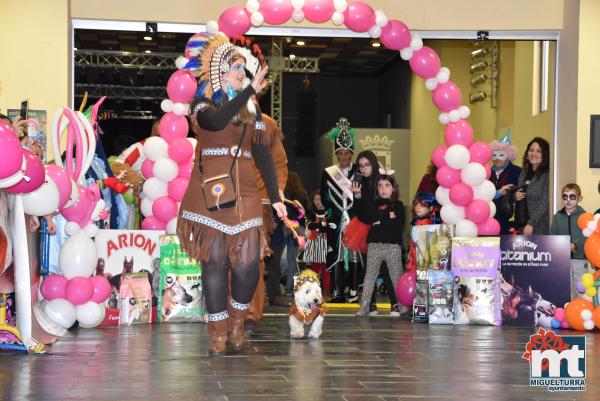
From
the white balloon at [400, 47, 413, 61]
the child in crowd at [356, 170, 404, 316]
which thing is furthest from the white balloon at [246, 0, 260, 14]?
the child in crowd at [356, 170, 404, 316]

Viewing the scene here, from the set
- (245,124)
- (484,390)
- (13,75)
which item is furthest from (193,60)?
(13,75)

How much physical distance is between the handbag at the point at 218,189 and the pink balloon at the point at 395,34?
324 centimetres

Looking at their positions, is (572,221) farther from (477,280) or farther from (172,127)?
(172,127)

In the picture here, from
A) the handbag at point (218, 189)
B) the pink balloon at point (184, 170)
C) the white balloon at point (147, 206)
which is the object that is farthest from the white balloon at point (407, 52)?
the handbag at point (218, 189)

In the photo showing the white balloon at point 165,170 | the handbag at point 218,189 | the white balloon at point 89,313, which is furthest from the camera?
the white balloon at point 165,170

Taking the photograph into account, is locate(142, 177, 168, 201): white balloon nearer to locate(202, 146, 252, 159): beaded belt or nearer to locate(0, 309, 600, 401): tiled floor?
locate(0, 309, 600, 401): tiled floor

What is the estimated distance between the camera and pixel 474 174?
7.79 m

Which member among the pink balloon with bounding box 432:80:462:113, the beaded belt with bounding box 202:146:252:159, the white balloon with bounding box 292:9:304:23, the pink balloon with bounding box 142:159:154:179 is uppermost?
the white balloon with bounding box 292:9:304:23

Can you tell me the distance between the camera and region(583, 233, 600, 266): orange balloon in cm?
696

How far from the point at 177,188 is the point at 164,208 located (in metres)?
0.19

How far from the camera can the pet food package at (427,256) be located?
7.71m

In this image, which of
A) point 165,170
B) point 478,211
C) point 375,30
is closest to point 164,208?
point 165,170

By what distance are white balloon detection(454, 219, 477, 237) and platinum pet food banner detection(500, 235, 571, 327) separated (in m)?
0.31

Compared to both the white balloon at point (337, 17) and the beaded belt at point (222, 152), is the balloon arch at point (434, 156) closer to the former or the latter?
the white balloon at point (337, 17)
